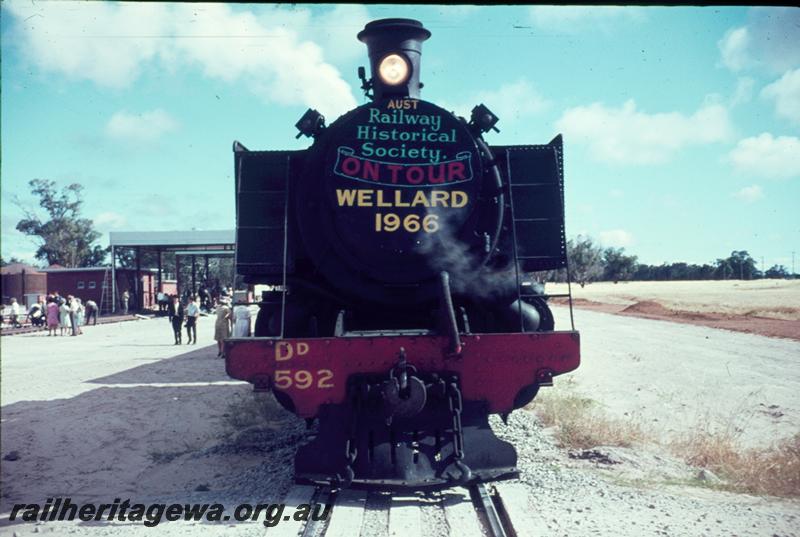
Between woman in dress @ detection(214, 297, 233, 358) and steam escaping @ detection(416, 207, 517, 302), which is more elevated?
steam escaping @ detection(416, 207, 517, 302)

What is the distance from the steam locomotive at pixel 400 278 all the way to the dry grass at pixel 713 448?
1.32 metres

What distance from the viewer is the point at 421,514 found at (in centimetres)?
→ 466

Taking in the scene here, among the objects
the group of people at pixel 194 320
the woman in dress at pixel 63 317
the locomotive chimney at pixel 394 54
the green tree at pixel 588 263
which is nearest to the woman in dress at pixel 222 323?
the group of people at pixel 194 320

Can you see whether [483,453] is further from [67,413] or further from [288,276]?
[67,413]

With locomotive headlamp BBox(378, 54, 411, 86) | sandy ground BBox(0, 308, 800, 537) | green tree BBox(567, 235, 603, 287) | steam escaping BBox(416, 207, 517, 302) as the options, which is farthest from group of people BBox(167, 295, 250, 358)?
green tree BBox(567, 235, 603, 287)

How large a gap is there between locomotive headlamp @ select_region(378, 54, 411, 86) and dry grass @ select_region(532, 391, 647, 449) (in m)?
4.03

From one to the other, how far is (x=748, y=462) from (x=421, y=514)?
3219 mm

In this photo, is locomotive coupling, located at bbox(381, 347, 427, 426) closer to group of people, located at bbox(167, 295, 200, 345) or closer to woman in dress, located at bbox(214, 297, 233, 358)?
woman in dress, located at bbox(214, 297, 233, 358)

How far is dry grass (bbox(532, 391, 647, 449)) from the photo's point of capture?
679 centimetres

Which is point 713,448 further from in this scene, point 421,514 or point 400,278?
point 400,278

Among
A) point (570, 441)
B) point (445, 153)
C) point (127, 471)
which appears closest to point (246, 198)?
point (445, 153)

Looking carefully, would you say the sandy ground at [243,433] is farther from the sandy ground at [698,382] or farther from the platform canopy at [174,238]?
the platform canopy at [174,238]

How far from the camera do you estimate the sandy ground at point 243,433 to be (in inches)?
188

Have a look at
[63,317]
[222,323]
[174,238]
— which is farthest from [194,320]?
[174,238]
